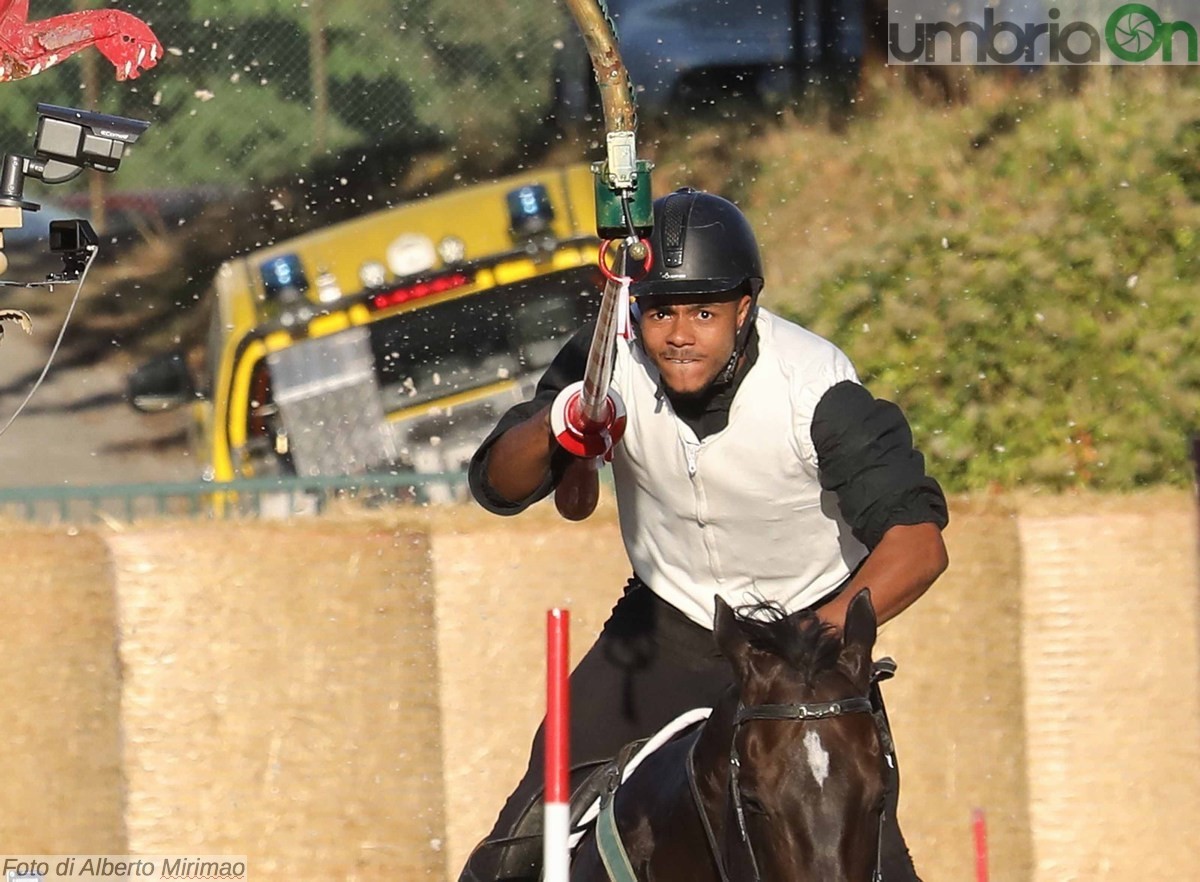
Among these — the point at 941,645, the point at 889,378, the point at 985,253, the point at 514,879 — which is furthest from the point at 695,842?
the point at 985,253

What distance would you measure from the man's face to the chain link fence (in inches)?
435

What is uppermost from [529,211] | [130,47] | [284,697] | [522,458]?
[130,47]

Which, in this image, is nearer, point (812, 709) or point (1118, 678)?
point (812, 709)

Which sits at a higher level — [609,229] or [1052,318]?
[609,229]

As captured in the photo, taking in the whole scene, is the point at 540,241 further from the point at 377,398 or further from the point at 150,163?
the point at 150,163

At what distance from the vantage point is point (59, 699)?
7234mm

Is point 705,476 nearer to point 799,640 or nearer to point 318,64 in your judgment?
point 799,640

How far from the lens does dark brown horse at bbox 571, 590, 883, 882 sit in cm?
316

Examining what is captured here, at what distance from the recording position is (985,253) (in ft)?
31.8

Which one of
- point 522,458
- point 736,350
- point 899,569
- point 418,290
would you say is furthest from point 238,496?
point 899,569

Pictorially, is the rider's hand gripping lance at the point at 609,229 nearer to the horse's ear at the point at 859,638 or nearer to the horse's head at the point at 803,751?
the horse's head at the point at 803,751

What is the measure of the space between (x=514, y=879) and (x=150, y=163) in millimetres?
11738

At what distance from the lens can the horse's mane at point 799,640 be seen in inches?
130

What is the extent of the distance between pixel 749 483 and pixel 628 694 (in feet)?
1.89
